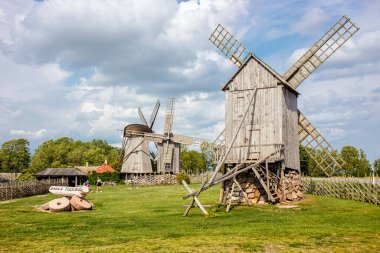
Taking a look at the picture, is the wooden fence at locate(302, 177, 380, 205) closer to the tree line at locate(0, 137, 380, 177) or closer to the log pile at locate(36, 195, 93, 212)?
the log pile at locate(36, 195, 93, 212)

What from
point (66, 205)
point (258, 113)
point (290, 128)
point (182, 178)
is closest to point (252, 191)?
point (258, 113)

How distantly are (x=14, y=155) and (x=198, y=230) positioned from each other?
317ft

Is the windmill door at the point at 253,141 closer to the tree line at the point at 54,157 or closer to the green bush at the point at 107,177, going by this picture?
the green bush at the point at 107,177

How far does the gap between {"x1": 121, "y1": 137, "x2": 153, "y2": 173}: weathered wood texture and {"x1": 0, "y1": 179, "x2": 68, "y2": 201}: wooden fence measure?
1373cm

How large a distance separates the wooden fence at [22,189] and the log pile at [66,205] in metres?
12.9

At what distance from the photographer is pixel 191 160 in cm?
9688

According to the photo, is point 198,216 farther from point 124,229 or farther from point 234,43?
point 234,43

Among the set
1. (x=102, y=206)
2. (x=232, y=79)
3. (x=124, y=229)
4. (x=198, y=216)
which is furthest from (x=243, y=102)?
(x=124, y=229)

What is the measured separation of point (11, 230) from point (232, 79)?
1749 cm

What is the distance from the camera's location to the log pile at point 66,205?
2384 centimetres

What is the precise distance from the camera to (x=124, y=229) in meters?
16.4

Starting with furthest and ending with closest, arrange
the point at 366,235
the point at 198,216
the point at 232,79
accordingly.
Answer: the point at 232,79, the point at 198,216, the point at 366,235

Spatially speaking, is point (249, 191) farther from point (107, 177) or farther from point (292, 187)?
point (107, 177)

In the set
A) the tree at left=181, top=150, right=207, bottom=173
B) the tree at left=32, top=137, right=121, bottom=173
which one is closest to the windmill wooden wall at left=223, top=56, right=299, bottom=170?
the tree at left=32, top=137, right=121, bottom=173
